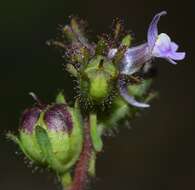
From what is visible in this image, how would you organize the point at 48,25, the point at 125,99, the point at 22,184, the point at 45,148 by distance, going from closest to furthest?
the point at 45,148 < the point at 125,99 < the point at 22,184 < the point at 48,25

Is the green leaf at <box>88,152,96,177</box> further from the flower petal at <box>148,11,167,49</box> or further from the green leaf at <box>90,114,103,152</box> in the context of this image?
the flower petal at <box>148,11,167,49</box>

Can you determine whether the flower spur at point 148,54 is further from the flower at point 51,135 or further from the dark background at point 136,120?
the dark background at point 136,120

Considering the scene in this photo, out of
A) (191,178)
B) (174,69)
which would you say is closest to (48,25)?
(174,69)

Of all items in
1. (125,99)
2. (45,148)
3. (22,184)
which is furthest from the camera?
(22,184)

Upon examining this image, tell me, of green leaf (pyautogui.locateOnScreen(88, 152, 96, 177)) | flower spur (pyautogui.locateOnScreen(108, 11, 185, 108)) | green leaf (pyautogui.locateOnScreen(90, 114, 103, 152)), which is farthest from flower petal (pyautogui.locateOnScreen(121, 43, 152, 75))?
green leaf (pyautogui.locateOnScreen(88, 152, 96, 177))

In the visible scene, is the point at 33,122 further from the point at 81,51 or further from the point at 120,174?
the point at 120,174
